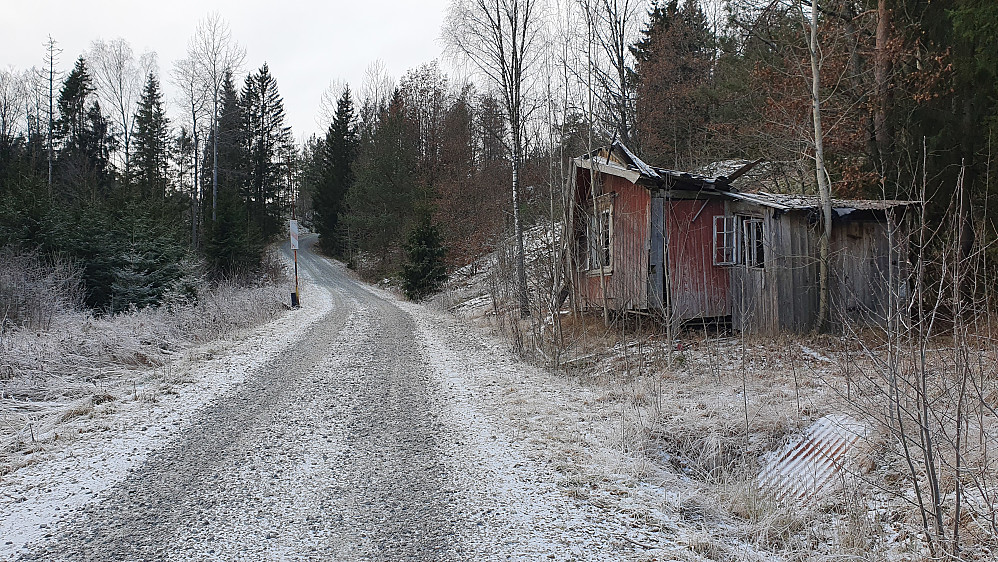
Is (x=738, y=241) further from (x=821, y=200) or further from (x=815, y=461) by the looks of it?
(x=815, y=461)

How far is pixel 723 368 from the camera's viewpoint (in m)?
9.07

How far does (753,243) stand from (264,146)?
42.1 metres

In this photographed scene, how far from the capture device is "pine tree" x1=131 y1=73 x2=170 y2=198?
33.6 m

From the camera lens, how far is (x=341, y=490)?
4531 mm

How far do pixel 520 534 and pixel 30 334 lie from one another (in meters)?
11.2

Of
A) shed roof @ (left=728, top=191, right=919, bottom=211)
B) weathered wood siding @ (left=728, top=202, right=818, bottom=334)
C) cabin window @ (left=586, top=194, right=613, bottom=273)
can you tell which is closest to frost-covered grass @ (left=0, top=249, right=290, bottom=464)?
cabin window @ (left=586, top=194, right=613, bottom=273)

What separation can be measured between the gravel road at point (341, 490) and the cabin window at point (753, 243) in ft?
21.1

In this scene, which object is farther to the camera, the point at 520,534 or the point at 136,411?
the point at 136,411

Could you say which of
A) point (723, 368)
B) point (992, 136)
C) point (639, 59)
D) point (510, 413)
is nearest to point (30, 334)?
point (510, 413)

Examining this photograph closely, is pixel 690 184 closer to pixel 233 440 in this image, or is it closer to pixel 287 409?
pixel 287 409

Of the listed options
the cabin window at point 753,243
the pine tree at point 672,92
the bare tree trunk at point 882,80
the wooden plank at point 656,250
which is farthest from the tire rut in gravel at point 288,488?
the pine tree at point 672,92

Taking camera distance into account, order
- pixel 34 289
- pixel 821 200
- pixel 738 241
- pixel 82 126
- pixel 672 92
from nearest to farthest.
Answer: pixel 821 200, pixel 738 241, pixel 34 289, pixel 672 92, pixel 82 126

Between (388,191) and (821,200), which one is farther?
(388,191)

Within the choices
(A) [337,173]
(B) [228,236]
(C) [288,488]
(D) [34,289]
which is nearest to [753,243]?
(C) [288,488]
